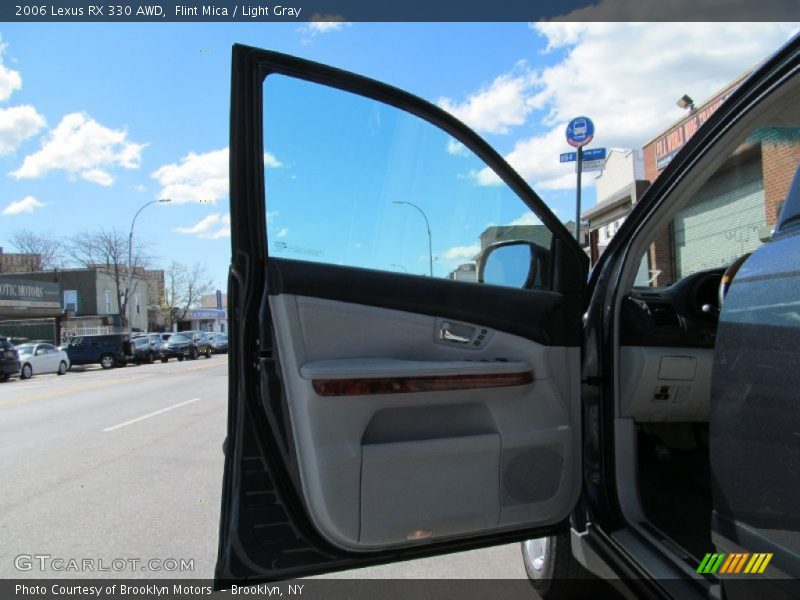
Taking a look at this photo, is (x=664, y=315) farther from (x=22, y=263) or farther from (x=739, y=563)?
(x=22, y=263)

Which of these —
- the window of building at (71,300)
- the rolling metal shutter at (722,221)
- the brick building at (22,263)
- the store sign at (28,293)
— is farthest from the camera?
the brick building at (22,263)

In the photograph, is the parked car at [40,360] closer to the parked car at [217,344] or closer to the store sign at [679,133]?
the parked car at [217,344]

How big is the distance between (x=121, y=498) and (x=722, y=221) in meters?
4.86

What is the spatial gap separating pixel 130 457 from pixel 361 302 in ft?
17.7

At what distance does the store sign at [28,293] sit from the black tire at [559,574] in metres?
46.7

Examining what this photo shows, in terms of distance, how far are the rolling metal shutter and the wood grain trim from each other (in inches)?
49.5

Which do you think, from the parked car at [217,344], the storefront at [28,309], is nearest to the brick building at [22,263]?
the storefront at [28,309]

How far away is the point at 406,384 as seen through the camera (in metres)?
1.92

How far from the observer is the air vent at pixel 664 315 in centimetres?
258

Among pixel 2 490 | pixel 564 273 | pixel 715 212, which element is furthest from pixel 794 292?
pixel 2 490

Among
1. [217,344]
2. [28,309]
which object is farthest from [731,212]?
[28,309]

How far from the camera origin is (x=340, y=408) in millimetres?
1873

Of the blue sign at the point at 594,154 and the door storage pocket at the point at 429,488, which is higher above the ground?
the blue sign at the point at 594,154

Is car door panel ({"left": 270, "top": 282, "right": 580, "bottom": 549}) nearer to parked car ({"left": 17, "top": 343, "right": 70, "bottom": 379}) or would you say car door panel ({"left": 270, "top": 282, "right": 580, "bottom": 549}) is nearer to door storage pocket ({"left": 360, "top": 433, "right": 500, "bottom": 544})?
door storage pocket ({"left": 360, "top": 433, "right": 500, "bottom": 544})
